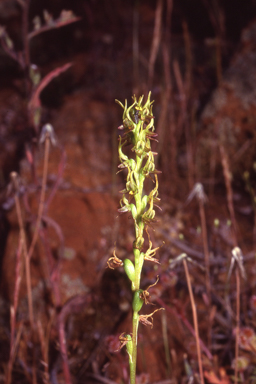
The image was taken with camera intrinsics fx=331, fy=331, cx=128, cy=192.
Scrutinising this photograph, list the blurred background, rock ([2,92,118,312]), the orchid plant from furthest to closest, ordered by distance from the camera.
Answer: rock ([2,92,118,312]) < the blurred background < the orchid plant

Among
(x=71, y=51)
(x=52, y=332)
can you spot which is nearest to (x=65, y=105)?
(x=71, y=51)

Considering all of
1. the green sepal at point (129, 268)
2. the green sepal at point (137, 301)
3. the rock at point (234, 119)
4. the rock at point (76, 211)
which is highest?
the rock at point (234, 119)

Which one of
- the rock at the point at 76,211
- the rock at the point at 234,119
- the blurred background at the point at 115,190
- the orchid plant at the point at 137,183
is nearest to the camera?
the orchid plant at the point at 137,183

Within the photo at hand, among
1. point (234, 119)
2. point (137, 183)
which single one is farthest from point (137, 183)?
point (234, 119)

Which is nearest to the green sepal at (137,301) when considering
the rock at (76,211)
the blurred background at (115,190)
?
the blurred background at (115,190)

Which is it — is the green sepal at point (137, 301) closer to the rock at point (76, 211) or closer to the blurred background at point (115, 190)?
the blurred background at point (115, 190)

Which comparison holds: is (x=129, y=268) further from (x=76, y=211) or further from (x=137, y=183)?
(x=76, y=211)

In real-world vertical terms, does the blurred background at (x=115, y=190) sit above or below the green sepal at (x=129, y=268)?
above

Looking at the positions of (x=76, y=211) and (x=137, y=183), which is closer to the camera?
(x=137, y=183)

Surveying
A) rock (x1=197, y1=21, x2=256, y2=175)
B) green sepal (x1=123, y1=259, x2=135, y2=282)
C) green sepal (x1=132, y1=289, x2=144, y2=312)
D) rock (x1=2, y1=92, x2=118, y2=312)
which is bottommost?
green sepal (x1=132, y1=289, x2=144, y2=312)

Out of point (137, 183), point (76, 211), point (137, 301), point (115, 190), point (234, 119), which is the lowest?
point (137, 301)

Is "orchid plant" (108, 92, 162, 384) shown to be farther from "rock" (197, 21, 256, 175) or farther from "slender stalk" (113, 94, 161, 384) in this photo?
A: "rock" (197, 21, 256, 175)

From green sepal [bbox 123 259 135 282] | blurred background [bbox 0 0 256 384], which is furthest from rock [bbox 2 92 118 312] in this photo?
green sepal [bbox 123 259 135 282]
